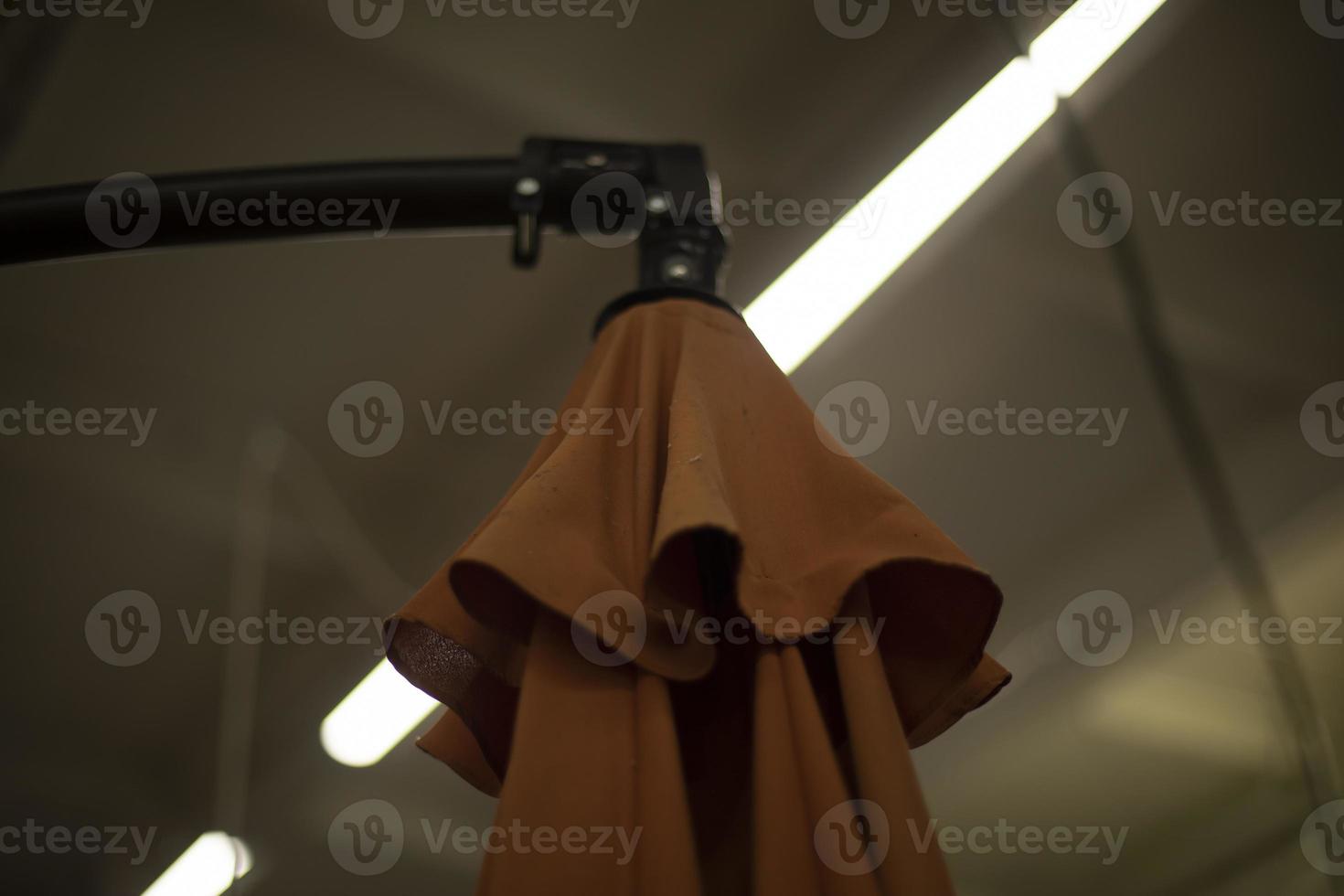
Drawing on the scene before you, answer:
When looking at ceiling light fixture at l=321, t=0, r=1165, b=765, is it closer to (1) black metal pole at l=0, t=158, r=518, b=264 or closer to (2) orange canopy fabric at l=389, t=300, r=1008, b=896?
(1) black metal pole at l=0, t=158, r=518, b=264

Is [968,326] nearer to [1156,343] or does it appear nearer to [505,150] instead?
[1156,343]

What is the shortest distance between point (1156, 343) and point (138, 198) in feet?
5.23

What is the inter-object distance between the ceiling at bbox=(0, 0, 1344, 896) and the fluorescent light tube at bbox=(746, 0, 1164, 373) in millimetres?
33

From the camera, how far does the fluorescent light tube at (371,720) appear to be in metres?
2.02

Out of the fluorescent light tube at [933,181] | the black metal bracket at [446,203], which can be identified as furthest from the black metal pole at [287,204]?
the fluorescent light tube at [933,181]

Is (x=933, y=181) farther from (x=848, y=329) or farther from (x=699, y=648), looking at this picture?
(x=699, y=648)

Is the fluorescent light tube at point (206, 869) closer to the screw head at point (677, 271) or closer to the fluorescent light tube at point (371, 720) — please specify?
the fluorescent light tube at point (371, 720)

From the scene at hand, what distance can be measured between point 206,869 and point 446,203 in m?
2.04

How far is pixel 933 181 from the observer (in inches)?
62.2

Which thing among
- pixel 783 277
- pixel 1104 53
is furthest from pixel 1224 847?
pixel 1104 53

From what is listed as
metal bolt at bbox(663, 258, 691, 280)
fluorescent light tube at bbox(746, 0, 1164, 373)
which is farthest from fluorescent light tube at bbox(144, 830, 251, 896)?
metal bolt at bbox(663, 258, 691, 280)

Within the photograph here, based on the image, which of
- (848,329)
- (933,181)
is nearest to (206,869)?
(848,329)

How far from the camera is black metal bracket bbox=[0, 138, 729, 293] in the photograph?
77cm

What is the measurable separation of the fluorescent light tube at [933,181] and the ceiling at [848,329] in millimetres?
33
